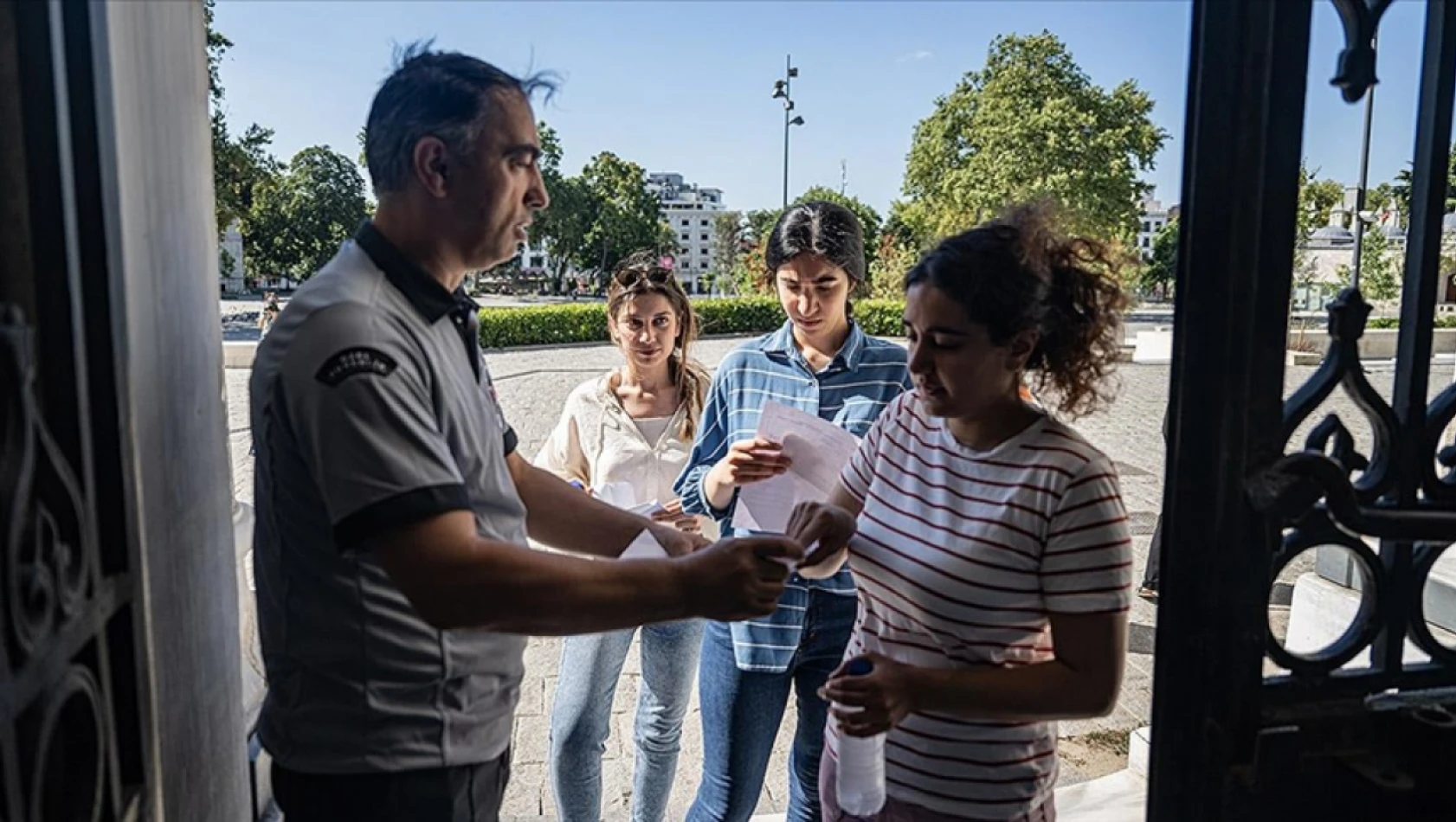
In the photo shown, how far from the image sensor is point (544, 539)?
206 cm

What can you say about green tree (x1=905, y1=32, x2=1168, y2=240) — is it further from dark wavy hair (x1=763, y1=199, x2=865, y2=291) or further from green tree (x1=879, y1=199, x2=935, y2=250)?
dark wavy hair (x1=763, y1=199, x2=865, y2=291)

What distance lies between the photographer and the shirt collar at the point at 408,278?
152 cm

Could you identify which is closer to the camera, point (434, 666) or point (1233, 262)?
point (1233, 262)

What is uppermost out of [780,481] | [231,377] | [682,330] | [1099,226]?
[1099,226]

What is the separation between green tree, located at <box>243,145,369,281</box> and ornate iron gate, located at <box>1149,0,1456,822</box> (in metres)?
19.1

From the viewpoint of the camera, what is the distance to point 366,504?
51.6 inches

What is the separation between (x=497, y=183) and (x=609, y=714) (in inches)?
69.1

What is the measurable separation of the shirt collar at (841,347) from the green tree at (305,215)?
1755 cm

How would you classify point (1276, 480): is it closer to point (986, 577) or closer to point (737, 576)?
point (986, 577)

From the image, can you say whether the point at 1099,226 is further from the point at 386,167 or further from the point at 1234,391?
the point at 386,167

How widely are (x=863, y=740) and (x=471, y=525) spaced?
694 mm

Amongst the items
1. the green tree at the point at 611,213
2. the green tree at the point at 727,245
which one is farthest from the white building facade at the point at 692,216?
the green tree at the point at 611,213

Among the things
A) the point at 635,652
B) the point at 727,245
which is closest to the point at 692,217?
the point at 727,245

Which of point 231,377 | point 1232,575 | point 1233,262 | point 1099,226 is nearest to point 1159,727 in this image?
point 1232,575
